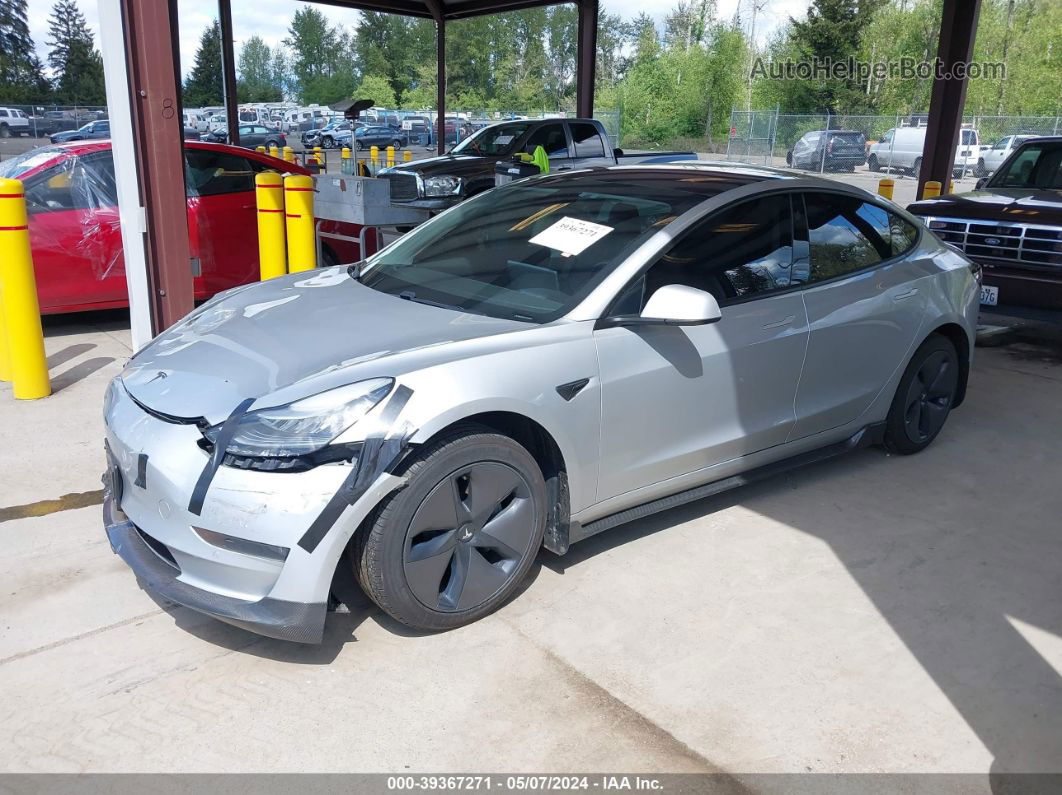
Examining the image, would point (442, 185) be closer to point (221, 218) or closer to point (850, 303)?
point (221, 218)

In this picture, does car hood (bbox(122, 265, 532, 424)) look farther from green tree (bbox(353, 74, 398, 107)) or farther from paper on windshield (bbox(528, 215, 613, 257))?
green tree (bbox(353, 74, 398, 107))

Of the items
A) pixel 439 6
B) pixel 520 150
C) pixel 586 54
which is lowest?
pixel 520 150

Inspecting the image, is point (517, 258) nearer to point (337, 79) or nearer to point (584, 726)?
point (584, 726)

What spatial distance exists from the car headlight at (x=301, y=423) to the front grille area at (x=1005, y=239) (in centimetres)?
601

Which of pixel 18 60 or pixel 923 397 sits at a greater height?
pixel 18 60

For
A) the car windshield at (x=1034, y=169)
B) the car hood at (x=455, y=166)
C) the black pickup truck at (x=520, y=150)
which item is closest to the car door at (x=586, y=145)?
the black pickup truck at (x=520, y=150)

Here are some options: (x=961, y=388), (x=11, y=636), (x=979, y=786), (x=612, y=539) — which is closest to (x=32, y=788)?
(x=11, y=636)

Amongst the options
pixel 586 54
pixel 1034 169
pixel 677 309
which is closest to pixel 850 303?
pixel 677 309

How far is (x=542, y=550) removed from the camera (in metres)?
3.90

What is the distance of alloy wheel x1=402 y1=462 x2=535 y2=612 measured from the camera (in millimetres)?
3029

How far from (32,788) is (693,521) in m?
2.83

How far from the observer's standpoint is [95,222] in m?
7.13

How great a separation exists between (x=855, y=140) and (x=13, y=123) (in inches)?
1187

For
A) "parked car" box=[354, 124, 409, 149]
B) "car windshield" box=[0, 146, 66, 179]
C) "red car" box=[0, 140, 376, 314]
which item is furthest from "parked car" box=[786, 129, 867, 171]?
"car windshield" box=[0, 146, 66, 179]
